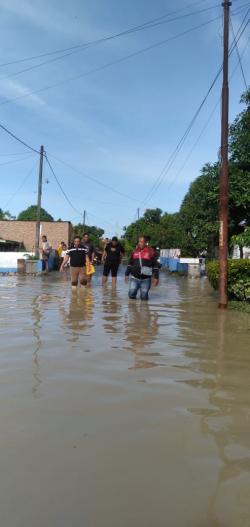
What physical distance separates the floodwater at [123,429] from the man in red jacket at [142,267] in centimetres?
459

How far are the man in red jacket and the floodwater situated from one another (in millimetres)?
4589

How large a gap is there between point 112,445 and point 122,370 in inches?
79.8

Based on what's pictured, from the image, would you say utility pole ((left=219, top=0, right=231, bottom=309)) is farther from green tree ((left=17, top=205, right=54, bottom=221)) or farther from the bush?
green tree ((left=17, top=205, right=54, bottom=221))

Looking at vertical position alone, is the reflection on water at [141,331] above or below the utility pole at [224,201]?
below

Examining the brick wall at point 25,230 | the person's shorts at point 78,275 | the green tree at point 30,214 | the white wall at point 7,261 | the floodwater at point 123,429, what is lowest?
the floodwater at point 123,429

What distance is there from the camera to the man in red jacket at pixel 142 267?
1231 cm

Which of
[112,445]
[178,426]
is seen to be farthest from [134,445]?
[178,426]

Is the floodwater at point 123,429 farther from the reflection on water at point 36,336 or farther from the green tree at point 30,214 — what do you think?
the green tree at point 30,214

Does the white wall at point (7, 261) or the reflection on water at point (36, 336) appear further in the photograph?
the white wall at point (7, 261)

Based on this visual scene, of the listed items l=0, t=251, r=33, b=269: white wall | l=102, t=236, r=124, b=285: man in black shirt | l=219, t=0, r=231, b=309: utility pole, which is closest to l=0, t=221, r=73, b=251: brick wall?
l=0, t=251, r=33, b=269: white wall

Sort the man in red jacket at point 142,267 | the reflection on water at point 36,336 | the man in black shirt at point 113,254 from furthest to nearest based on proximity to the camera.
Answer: the man in black shirt at point 113,254 → the man in red jacket at point 142,267 → the reflection on water at point 36,336

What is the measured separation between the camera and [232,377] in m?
5.35

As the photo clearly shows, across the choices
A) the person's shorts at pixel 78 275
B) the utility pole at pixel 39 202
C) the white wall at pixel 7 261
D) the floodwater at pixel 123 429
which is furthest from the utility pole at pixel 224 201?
the utility pole at pixel 39 202

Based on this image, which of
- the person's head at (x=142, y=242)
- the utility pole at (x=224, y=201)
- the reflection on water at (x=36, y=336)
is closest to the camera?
the reflection on water at (x=36, y=336)
